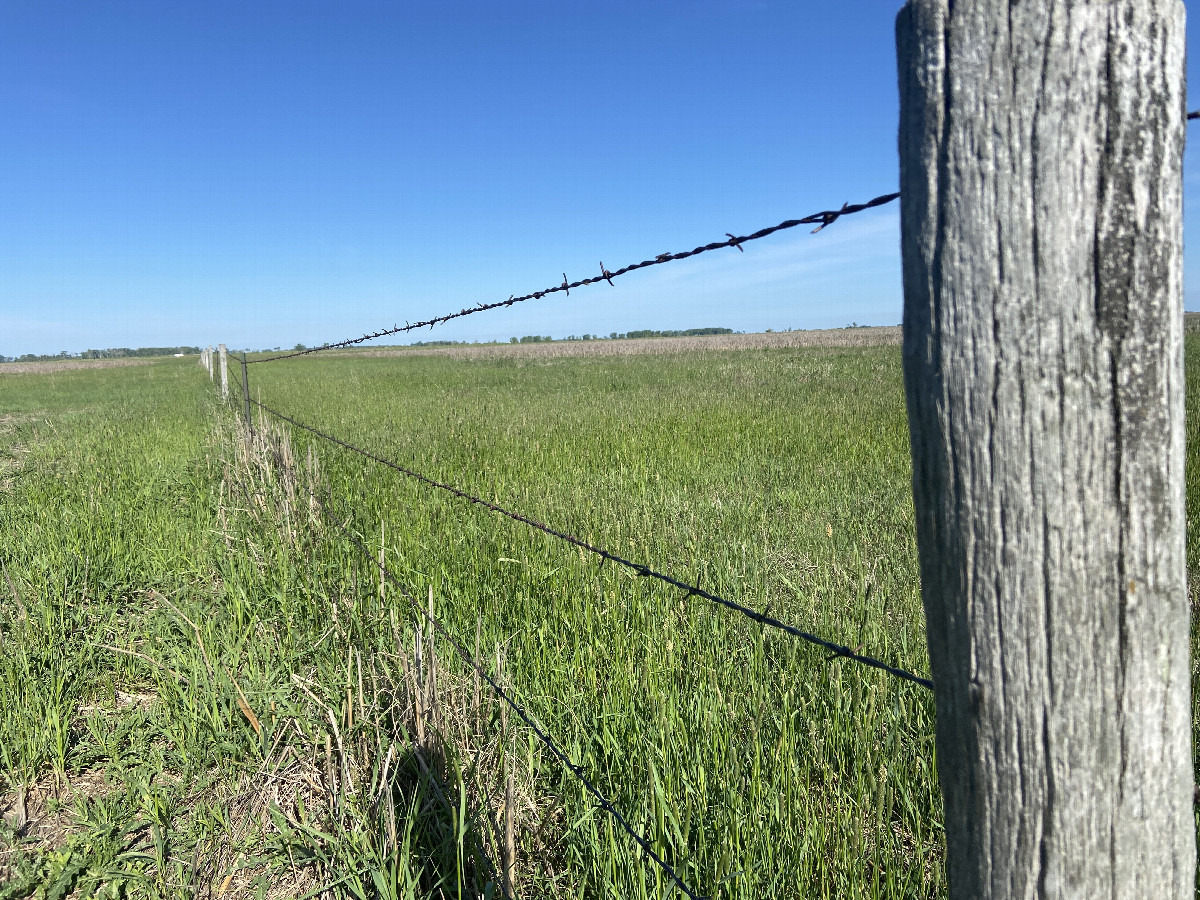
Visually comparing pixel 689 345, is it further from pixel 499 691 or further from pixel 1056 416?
pixel 1056 416

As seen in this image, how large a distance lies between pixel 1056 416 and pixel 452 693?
81.2 inches

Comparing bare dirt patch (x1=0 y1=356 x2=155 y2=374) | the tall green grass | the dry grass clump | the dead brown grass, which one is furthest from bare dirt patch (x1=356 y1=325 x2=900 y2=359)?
the dead brown grass

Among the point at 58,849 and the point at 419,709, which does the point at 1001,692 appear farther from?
the point at 58,849

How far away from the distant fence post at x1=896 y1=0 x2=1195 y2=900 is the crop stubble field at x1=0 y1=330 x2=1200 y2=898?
1.08 m

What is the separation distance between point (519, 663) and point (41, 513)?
474 cm

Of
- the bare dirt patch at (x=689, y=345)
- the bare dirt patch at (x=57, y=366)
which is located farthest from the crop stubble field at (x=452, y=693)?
the bare dirt patch at (x=57, y=366)

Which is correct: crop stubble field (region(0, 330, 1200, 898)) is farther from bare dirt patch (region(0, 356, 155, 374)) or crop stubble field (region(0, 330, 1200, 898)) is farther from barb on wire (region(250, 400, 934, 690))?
bare dirt patch (region(0, 356, 155, 374))

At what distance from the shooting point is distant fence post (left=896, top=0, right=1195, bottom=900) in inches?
26.3

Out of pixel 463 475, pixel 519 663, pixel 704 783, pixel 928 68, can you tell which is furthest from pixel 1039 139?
pixel 463 475

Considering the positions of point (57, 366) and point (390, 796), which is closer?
point (390, 796)

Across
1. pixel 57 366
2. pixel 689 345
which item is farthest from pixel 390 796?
pixel 57 366

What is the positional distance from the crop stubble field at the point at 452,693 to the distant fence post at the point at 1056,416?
3.55ft

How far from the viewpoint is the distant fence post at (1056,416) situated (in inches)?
26.3

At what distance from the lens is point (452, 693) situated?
2.34m
